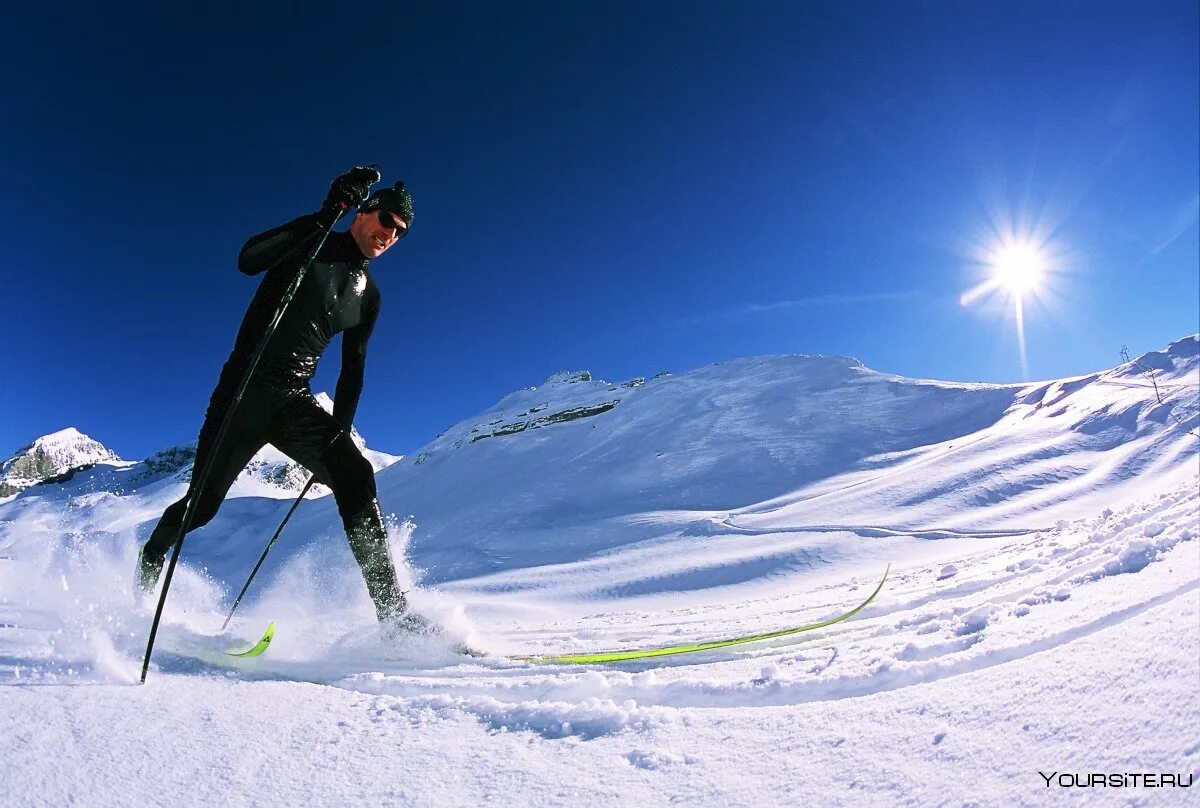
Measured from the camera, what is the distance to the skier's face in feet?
11.0

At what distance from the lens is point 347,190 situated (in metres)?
3.04

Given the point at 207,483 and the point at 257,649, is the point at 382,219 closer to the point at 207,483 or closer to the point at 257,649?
the point at 207,483

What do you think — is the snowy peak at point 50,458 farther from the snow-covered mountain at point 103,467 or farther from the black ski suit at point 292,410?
the black ski suit at point 292,410

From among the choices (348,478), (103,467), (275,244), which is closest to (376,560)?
(348,478)

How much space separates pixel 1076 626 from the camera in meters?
1.65

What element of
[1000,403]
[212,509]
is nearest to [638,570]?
[212,509]

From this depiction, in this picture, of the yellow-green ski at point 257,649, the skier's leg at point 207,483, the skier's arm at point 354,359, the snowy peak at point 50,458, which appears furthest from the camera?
the snowy peak at point 50,458

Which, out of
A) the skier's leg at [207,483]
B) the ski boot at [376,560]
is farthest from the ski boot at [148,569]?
the ski boot at [376,560]

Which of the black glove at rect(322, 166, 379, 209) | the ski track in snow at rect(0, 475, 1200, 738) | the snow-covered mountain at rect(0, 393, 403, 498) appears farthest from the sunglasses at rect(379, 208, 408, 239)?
the snow-covered mountain at rect(0, 393, 403, 498)

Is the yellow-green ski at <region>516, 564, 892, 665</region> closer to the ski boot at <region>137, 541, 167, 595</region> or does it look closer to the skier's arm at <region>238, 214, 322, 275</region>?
the ski boot at <region>137, 541, 167, 595</region>

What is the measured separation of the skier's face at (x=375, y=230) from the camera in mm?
3348

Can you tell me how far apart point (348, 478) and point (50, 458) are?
20268cm

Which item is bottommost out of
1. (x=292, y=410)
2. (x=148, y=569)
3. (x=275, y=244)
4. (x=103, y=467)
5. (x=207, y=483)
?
(x=148, y=569)

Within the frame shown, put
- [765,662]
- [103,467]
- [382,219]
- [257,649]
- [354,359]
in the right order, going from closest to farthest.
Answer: [765,662]
[257,649]
[382,219]
[354,359]
[103,467]
